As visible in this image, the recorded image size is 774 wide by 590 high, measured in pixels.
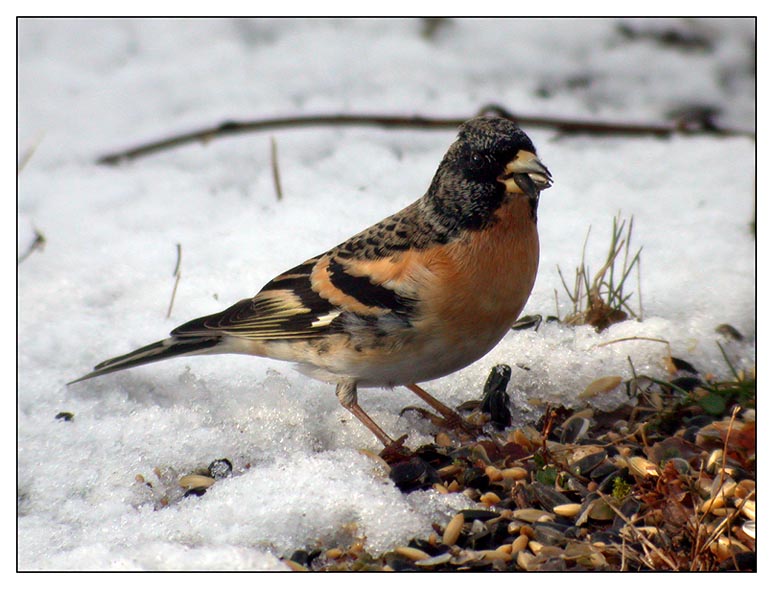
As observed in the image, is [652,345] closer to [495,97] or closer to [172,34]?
[495,97]

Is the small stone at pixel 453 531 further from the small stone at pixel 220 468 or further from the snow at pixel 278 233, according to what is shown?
the small stone at pixel 220 468

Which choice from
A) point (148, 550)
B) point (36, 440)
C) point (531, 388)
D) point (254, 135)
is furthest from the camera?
point (254, 135)

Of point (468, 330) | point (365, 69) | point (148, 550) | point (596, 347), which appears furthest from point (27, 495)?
point (365, 69)

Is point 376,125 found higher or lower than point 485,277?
higher

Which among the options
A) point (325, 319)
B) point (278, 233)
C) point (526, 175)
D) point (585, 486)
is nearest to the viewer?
point (585, 486)

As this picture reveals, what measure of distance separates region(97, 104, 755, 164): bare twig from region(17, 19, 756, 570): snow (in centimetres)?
8

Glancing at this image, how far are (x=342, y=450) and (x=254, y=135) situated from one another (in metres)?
3.21

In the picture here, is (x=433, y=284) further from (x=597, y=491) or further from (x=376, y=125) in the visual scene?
(x=376, y=125)

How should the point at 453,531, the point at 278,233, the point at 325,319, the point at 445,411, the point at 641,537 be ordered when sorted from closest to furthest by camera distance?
1. the point at 641,537
2. the point at 453,531
3. the point at 325,319
4. the point at 445,411
5. the point at 278,233

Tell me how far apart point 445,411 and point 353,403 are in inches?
13.8

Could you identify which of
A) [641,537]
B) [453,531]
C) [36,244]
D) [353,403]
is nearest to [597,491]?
[641,537]

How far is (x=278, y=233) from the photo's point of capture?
5.04 m

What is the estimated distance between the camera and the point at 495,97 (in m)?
6.41

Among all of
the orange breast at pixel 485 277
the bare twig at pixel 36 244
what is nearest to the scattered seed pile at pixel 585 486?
the orange breast at pixel 485 277
